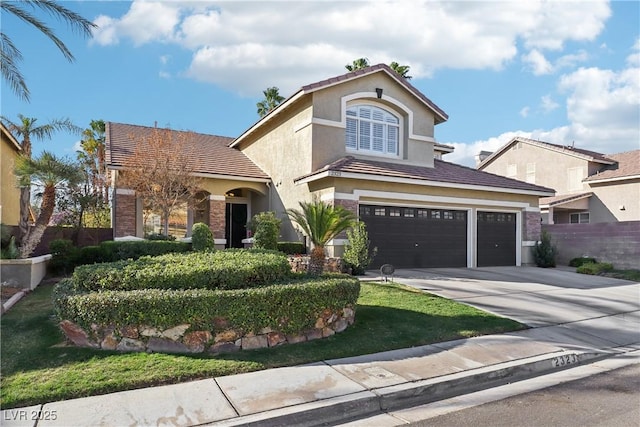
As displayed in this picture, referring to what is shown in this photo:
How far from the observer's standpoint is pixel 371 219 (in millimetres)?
15727

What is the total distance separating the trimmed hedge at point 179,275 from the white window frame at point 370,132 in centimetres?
1014

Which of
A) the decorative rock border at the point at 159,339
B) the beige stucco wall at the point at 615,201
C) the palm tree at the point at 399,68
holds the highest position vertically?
the palm tree at the point at 399,68

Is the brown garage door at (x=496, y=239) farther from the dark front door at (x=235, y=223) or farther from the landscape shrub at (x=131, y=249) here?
the landscape shrub at (x=131, y=249)

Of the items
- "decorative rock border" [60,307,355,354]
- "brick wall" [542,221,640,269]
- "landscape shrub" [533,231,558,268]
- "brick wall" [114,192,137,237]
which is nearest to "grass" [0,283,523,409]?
"decorative rock border" [60,307,355,354]

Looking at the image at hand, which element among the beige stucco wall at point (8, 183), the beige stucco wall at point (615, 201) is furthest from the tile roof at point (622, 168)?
the beige stucco wall at point (8, 183)

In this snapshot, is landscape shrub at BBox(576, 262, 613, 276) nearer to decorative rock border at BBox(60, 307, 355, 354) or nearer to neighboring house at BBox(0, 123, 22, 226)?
decorative rock border at BBox(60, 307, 355, 354)

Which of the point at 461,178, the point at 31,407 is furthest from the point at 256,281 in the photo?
the point at 461,178

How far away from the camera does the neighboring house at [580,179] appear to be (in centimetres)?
2595

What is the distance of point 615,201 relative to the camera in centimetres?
2634

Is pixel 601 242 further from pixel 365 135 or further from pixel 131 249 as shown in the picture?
pixel 131 249

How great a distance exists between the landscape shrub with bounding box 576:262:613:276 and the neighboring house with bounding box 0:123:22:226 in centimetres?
2415

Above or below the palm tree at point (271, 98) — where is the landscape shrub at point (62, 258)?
below

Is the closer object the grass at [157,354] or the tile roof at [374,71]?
the grass at [157,354]

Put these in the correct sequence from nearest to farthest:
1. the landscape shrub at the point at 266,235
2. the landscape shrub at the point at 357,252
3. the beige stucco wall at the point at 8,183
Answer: the landscape shrub at the point at 357,252, the landscape shrub at the point at 266,235, the beige stucco wall at the point at 8,183
